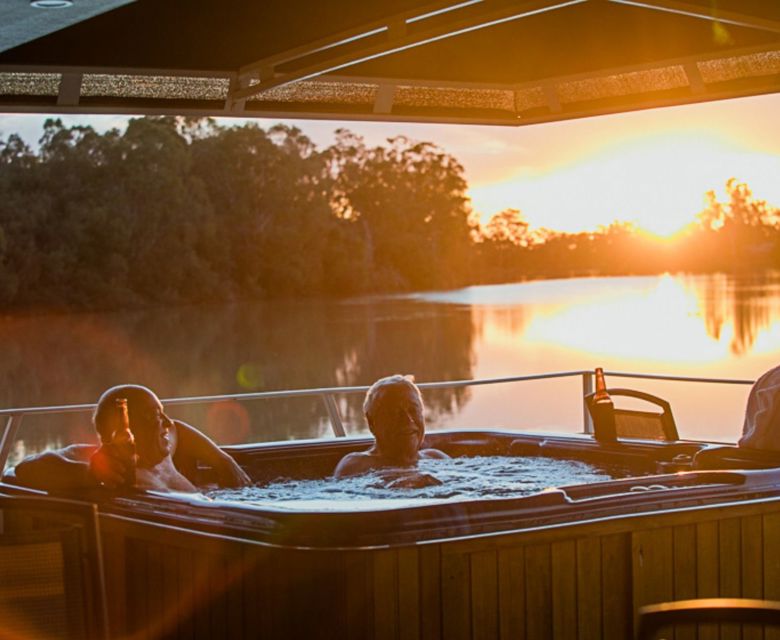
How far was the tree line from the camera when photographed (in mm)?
28844

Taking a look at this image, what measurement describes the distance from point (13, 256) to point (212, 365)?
11158 millimetres

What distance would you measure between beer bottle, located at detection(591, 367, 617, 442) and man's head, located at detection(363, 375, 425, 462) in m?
0.69

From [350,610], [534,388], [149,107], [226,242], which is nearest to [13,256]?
[226,242]

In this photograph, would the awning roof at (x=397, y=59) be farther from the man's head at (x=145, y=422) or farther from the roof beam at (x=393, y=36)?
the man's head at (x=145, y=422)

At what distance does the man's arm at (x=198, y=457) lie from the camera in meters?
4.03

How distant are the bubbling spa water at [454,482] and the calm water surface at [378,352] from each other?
23682mm

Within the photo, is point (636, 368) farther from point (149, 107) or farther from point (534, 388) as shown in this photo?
point (149, 107)

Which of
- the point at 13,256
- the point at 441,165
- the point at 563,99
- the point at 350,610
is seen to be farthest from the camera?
the point at 441,165

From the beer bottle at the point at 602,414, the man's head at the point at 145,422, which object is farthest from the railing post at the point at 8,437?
the beer bottle at the point at 602,414

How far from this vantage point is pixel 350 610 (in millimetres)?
2590

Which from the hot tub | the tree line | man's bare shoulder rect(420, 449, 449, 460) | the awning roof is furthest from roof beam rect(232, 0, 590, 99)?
the tree line

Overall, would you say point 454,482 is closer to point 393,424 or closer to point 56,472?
point 393,424

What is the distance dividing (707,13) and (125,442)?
199 centimetres

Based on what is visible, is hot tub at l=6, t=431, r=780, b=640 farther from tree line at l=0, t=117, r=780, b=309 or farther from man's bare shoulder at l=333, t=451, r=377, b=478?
tree line at l=0, t=117, r=780, b=309
